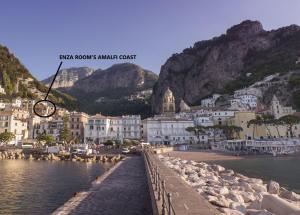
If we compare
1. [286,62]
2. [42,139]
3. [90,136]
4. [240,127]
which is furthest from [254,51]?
[42,139]

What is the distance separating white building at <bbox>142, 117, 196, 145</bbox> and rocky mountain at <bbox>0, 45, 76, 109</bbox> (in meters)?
71.1

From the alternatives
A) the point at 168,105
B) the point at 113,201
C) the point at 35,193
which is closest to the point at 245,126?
the point at 168,105

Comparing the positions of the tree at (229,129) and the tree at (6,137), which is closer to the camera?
the tree at (6,137)

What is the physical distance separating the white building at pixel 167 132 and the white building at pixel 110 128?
424 centimetres

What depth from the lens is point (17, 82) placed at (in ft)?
522

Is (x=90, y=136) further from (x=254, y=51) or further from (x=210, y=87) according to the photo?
(x=254, y=51)

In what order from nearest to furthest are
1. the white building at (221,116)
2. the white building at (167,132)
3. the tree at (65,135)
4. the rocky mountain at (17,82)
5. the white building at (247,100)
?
Answer: the tree at (65,135)
the white building at (167,132)
the white building at (221,116)
the white building at (247,100)
the rocky mountain at (17,82)

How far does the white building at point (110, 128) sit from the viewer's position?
10276 centimetres

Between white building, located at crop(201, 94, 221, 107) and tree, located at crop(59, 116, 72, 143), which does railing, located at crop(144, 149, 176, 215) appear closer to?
tree, located at crop(59, 116, 72, 143)

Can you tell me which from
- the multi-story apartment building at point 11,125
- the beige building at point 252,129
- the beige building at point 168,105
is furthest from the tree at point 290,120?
the multi-story apartment building at point 11,125

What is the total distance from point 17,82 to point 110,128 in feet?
262

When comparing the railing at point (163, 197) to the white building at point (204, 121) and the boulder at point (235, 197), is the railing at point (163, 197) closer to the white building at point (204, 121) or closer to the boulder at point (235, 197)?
the boulder at point (235, 197)

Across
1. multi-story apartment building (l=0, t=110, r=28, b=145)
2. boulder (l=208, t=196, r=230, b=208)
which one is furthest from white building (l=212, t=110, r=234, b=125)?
boulder (l=208, t=196, r=230, b=208)

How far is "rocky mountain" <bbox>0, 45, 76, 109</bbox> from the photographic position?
15034 cm
